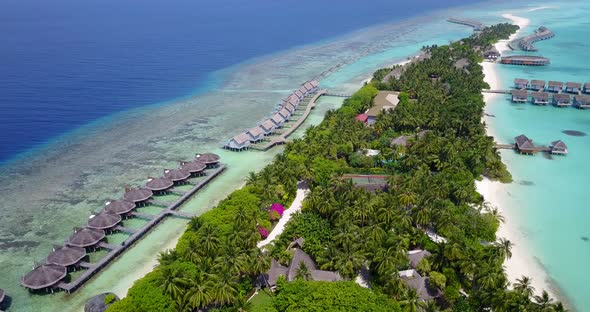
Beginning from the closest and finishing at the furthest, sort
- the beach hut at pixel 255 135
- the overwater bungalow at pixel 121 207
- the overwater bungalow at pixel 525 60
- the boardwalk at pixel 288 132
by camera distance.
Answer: the overwater bungalow at pixel 121 207 → the boardwalk at pixel 288 132 → the beach hut at pixel 255 135 → the overwater bungalow at pixel 525 60

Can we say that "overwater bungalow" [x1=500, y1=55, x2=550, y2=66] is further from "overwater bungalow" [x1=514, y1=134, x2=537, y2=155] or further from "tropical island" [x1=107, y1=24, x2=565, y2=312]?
"tropical island" [x1=107, y1=24, x2=565, y2=312]

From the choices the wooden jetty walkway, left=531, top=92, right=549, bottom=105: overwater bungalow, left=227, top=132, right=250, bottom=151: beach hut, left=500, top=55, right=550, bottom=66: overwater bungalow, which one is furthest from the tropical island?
left=500, top=55, right=550, bottom=66: overwater bungalow

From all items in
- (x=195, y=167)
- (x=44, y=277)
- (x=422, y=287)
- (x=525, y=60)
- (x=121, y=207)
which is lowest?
(x=525, y=60)

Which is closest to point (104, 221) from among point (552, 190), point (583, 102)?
point (552, 190)

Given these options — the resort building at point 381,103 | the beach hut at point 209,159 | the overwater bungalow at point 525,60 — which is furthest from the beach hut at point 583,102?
the beach hut at point 209,159

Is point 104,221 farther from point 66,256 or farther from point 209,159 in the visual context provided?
point 209,159

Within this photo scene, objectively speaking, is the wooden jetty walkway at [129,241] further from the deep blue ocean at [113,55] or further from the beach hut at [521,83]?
the beach hut at [521,83]
